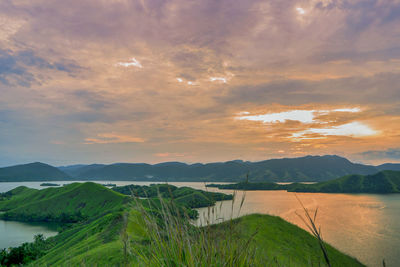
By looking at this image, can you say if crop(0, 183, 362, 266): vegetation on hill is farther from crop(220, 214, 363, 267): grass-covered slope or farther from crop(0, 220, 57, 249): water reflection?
crop(0, 220, 57, 249): water reflection

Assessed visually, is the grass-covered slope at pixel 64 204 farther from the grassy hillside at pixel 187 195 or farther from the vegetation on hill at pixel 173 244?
the grassy hillside at pixel 187 195

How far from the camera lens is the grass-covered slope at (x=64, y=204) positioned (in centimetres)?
11119

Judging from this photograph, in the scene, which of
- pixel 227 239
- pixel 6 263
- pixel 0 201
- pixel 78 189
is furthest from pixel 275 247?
pixel 0 201

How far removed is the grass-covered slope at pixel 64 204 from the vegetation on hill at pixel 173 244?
7.21 meters

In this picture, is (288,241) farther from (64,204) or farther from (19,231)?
(64,204)

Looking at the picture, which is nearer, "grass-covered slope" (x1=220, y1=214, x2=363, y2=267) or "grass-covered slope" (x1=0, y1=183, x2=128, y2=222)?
"grass-covered slope" (x1=220, y1=214, x2=363, y2=267)

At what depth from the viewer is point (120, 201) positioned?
112250 mm

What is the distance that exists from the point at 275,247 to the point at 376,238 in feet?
161

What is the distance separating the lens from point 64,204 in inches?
4801

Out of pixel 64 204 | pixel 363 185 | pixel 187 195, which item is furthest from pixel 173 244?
pixel 363 185

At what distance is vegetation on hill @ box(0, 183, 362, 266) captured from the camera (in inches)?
110

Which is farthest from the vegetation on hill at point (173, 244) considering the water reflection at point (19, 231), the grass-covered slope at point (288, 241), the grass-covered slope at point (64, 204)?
the water reflection at point (19, 231)

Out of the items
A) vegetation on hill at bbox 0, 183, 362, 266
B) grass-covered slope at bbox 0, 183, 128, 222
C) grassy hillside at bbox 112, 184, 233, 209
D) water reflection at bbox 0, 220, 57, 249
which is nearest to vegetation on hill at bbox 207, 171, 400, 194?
grassy hillside at bbox 112, 184, 233, 209

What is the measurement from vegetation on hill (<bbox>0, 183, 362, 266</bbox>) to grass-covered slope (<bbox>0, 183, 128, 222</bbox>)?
7209 millimetres
